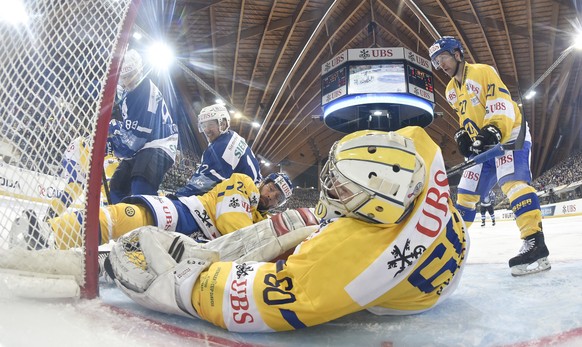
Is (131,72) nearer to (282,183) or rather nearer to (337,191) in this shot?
(282,183)

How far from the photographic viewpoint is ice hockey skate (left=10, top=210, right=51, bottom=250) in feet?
4.01

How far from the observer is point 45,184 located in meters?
1.31

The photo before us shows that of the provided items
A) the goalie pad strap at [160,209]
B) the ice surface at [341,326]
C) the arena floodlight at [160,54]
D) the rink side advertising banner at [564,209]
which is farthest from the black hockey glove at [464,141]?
the arena floodlight at [160,54]

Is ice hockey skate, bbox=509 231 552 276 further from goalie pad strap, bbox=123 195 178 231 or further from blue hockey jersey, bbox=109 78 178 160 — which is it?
blue hockey jersey, bbox=109 78 178 160

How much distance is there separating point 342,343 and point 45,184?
1.11 metres

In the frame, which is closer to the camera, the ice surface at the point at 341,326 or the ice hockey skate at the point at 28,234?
the ice surface at the point at 341,326

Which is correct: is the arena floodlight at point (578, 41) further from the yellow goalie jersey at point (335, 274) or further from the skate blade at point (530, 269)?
the yellow goalie jersey at point (335, 274)

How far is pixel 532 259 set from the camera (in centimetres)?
189

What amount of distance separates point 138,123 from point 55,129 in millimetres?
1286

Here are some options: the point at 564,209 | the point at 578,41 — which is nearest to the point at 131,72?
the point at 564,209

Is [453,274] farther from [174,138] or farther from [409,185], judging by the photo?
[174,138]

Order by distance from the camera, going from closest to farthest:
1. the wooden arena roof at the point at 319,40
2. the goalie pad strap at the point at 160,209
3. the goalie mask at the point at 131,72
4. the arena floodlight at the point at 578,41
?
the goalie pad strap at the point at 160,209 → the goalie mask at the point at 131,72 → the arena floodlight at the point at 578,41 → the wooden arena roof at the point at 319,40

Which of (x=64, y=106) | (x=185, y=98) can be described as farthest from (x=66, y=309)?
(x=185, y=98)

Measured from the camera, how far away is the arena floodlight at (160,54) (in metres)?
→ 10.9
